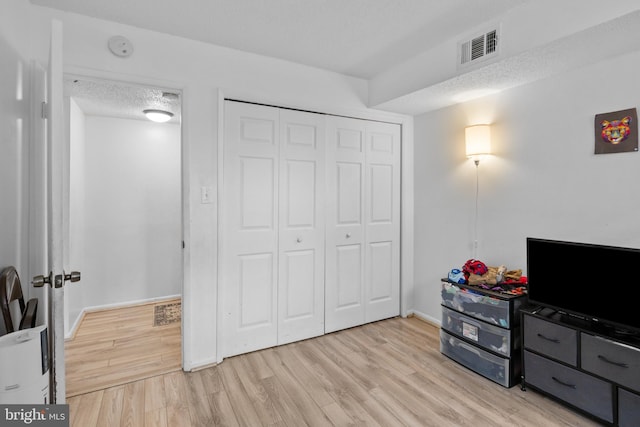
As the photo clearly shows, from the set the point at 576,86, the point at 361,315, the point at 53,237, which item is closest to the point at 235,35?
the point at 53,237

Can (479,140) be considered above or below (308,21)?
below

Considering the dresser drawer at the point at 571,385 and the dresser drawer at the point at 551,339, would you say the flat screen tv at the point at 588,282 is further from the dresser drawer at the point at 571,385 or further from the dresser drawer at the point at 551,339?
the dresser drawer at the point at 571,385

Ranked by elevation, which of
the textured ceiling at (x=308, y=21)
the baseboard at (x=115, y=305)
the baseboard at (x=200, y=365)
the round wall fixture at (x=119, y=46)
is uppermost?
the textured ceiling at (x=308, y=21)

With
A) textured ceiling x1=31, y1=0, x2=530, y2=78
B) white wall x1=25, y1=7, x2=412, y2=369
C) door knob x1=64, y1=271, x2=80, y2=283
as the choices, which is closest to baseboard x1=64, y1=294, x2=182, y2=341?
white wall x1=25, y1=7, x2=412, y2=369

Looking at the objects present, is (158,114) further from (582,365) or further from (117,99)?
(582,365)

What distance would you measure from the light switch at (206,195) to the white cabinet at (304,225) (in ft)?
0.32

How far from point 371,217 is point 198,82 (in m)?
2.00

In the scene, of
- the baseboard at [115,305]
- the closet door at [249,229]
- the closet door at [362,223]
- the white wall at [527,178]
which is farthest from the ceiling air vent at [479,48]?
the baseboard at [115,305]

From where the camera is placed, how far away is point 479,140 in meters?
2.79

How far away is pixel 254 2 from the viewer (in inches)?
79.4

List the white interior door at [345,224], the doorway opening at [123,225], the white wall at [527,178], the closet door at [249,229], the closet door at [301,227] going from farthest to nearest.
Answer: the white interior door at [345,224] < the doorway opening at [123,225] < the closet door at [301,227] < the closet door at [249,229] < the white wall at [527,178]

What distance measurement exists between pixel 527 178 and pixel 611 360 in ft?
4.36

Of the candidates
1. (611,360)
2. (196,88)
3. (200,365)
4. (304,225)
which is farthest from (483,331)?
(196,88)

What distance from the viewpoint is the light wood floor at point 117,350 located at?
2.40m
